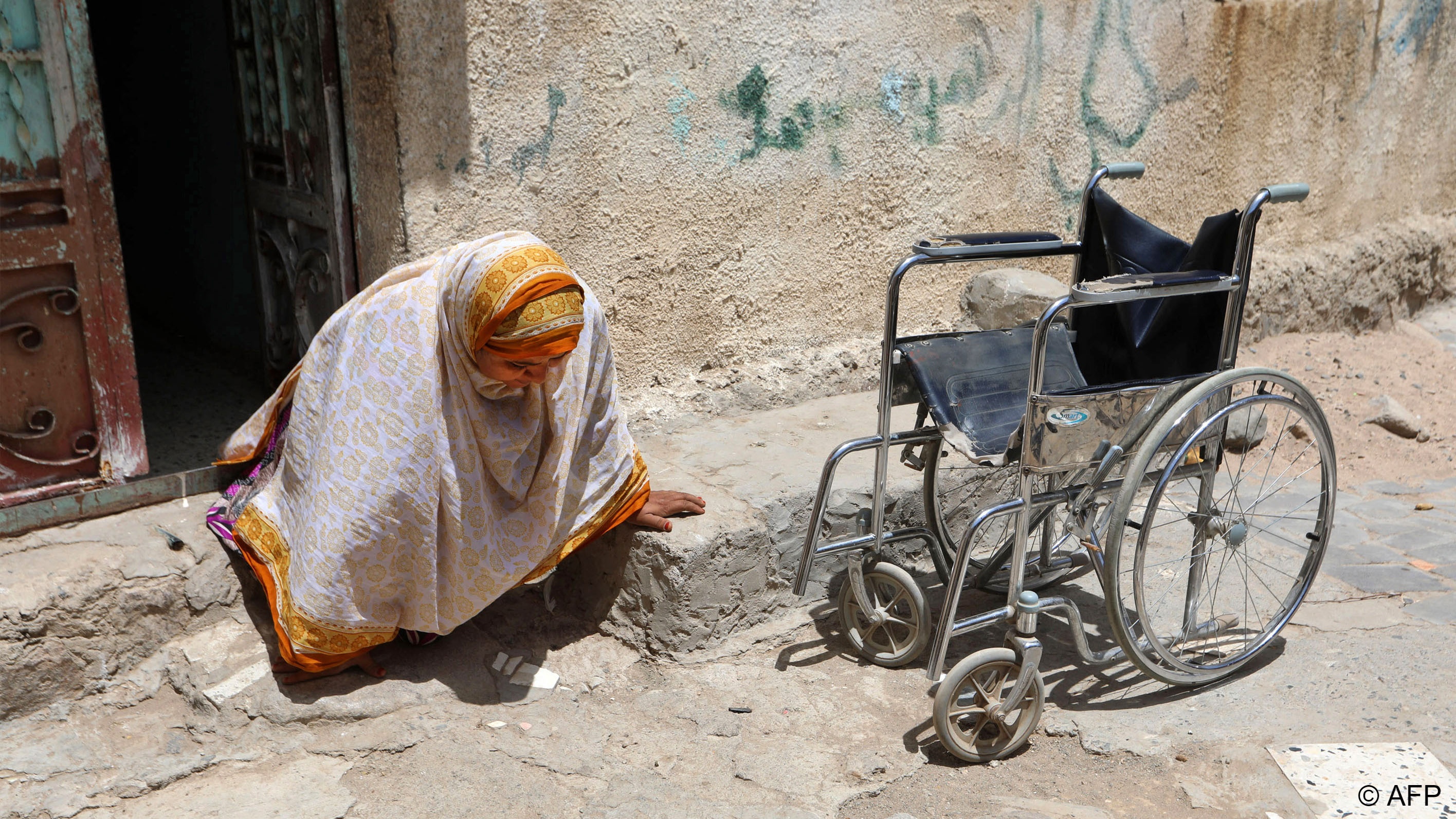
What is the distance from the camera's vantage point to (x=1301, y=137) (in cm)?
552

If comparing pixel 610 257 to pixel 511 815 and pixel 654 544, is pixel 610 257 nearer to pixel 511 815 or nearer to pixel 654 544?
pixel 654 544

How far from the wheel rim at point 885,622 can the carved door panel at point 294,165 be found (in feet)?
5.46

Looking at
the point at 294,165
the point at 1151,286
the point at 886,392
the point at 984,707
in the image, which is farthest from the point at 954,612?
the point at 294,165

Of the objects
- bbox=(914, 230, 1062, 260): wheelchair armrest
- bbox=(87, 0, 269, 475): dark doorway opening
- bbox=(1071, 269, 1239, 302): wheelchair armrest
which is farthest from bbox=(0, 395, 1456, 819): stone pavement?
bbox=(87, 0, 269, 475): dark doorway opening

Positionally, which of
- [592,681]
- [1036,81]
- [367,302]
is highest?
[1036,81]

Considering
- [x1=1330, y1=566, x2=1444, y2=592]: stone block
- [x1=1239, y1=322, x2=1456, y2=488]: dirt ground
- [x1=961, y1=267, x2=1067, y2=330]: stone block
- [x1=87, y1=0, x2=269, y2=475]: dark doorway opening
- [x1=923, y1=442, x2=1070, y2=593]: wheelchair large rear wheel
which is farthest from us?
[x1=1239, y1=322, x2=1456, y2=488]: dirt ground

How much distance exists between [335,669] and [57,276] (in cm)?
118

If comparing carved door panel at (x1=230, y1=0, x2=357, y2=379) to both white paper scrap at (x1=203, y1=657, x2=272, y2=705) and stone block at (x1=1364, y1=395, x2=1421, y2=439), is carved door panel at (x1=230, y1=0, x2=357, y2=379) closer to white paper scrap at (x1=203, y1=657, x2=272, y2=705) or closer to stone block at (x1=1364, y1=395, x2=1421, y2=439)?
white paper scrap at (x1=203, y1=657, x2=272, y2=705)

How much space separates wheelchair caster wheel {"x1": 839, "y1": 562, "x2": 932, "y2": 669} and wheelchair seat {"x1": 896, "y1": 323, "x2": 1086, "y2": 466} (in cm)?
38

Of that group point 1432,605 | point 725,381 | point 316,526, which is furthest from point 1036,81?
point 316,526

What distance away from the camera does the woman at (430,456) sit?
2.48 meters

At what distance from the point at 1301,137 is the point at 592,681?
4.60 metres

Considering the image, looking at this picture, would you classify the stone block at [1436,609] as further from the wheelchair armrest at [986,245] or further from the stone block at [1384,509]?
the wheelchair armrest at [986,245]

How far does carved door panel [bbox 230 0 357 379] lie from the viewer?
3.04 m
